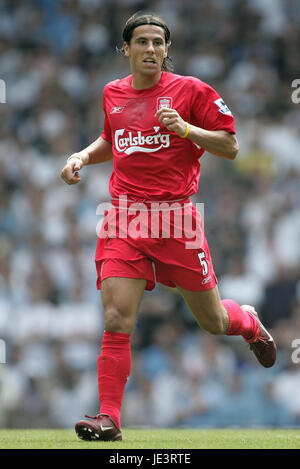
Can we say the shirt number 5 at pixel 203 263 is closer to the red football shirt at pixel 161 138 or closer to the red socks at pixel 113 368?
the red football shirt at pixel 161 138

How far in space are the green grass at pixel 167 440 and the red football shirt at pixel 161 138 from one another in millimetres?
1440

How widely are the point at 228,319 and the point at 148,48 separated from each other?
180cm

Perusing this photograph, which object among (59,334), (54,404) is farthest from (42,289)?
(54,404)

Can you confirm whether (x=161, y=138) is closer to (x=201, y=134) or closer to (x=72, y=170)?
(x=201, y=134)

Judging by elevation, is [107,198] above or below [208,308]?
above

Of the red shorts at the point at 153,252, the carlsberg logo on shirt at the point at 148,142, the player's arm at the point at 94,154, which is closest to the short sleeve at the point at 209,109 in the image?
the carlsberg logo on shirt at the point at 148,142

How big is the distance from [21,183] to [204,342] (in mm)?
3155

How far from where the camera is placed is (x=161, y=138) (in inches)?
200

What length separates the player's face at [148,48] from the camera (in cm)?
510

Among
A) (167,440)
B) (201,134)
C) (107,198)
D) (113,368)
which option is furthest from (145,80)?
(107,198)

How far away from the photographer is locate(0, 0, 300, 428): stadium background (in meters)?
8.47

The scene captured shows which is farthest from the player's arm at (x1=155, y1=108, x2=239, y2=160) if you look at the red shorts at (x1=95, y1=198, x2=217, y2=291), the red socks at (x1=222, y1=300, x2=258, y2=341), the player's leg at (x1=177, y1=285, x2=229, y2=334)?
the red socks at (x1=222, y1=300, x2=258, y2=341)
